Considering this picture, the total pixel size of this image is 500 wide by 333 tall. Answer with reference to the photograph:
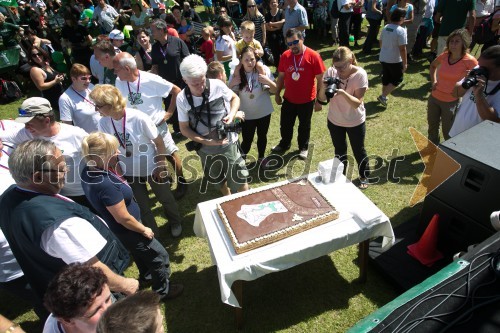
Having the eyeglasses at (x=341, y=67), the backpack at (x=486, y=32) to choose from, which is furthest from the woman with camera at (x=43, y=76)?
the backpack at (x=486, y=32)

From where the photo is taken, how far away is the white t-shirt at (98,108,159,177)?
301cm

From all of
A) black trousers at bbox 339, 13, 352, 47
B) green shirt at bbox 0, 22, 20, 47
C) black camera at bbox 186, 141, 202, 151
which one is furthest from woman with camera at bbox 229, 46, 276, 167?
green shirt at bbox 0, 22, 20, 47

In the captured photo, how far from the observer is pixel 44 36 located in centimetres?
1031

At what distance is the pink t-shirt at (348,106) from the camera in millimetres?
3457

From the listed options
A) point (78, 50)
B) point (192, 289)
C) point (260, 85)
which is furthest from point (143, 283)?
point (78, 50)

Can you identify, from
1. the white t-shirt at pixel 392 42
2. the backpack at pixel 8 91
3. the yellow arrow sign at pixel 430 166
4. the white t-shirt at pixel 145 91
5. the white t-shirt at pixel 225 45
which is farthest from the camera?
the backpack at pixel 8 91

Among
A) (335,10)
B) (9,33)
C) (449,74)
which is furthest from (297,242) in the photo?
(9,33)

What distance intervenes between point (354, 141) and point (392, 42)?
2742 mm

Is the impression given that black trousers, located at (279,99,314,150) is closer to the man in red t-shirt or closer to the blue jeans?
the man in red t-shirt

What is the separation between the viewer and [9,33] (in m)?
9.01

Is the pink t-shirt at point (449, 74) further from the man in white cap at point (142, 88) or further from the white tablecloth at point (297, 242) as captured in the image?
the man in white cap at point (142, 88)

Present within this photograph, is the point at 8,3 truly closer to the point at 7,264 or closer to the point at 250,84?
the point at 250,84

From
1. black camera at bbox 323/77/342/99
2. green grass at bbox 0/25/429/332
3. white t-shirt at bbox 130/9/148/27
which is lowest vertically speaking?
green grass at bbox 0/25/429/332

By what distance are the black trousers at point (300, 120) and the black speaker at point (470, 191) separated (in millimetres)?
2082
